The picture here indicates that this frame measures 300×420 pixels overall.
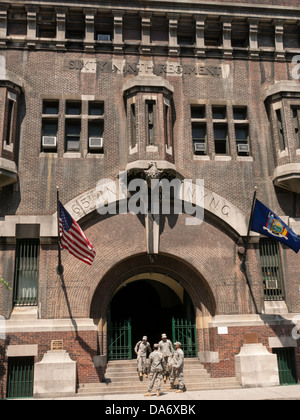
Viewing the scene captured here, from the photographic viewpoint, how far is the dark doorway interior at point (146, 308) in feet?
74.2

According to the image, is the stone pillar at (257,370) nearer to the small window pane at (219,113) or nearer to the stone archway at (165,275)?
the stone archway at (165,275)

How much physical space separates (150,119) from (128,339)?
912cm

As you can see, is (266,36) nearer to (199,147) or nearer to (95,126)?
(199,147)

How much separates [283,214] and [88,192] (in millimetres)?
8241

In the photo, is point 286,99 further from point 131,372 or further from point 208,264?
point 131,372

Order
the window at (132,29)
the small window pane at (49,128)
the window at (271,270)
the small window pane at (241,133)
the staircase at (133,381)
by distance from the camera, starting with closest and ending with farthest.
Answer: the staircase at (133,381) → the window at (271,270) → the small window pane at (49,128) → the small window pane at (241,133) → the window at (132,29)

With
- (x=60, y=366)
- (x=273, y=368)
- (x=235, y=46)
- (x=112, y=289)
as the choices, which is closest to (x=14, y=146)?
(x=112, y=289)

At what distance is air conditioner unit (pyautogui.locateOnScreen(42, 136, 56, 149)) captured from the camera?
62.0ft

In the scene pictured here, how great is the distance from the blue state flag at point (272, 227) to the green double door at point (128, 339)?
5.15 meters

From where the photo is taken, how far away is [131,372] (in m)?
17.3

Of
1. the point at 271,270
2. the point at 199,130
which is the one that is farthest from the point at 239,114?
the point at 271,270

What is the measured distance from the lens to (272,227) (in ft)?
55.3

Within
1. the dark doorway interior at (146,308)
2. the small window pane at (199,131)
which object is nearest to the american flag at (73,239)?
the dark doorway interior at (146,308)

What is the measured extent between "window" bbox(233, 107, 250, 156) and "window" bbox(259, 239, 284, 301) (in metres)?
4.09
